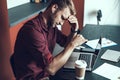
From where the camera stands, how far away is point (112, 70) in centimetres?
159

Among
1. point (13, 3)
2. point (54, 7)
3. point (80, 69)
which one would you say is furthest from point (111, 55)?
point (13, 3)

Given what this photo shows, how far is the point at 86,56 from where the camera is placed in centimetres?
177

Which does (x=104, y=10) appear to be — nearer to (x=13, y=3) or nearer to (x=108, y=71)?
(x=13, y=3)

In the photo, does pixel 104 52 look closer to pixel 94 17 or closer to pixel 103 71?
pixel 103 71

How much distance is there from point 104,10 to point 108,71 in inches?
61.0

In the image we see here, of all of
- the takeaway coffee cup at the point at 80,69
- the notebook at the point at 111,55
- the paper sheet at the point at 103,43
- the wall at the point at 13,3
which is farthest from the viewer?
the wall at the point at 13,3

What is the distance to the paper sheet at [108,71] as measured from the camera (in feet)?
4.93

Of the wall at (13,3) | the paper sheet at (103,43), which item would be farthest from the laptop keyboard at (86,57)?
the wall at (13,3)

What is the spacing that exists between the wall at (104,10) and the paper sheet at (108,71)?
1.42 m

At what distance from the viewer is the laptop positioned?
163cm

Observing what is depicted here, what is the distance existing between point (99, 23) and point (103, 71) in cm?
154

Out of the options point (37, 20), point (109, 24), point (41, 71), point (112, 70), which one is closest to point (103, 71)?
point (112, 70)

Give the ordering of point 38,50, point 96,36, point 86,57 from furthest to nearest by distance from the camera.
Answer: point 96,36
point 86,57
point 38,50

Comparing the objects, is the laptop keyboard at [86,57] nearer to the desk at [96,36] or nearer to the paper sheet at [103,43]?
the desk at [96,36]
